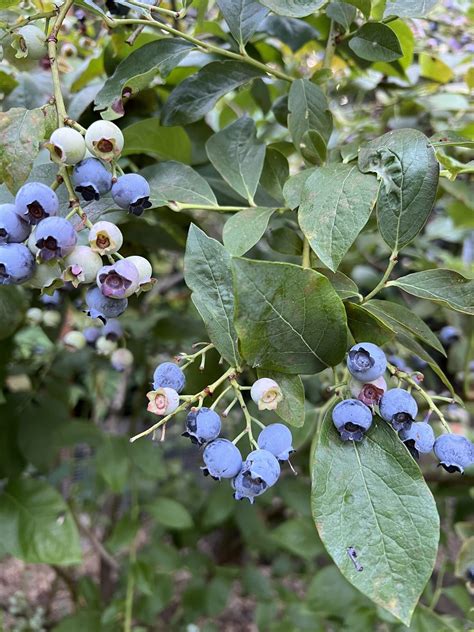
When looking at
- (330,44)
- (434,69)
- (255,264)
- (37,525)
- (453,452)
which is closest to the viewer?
(255,264)

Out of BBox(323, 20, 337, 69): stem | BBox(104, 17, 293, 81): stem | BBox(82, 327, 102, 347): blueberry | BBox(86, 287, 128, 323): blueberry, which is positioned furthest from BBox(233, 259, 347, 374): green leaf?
BBox(82, 327, 102, 347): blueberry

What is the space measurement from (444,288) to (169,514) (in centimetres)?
95

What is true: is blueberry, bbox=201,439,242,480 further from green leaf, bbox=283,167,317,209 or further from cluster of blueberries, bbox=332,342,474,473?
green leaf, bbox=283,167,317,209

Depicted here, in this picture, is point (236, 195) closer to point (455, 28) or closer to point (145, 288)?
point (145, 288)

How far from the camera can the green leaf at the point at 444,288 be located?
0.52 metres

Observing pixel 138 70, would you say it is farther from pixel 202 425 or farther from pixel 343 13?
pixel 202 425

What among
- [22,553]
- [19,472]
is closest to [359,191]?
[22,553]

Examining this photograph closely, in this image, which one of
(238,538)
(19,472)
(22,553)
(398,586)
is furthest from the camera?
(238,538)

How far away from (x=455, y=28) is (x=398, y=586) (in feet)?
4.00

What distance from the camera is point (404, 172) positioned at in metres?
0.52

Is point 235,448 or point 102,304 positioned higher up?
point 102,304

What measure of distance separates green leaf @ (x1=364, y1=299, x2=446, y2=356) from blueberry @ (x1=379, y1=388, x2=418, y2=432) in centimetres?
6

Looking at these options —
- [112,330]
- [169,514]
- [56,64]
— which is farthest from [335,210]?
[169,514]

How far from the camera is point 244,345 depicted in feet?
1.48
